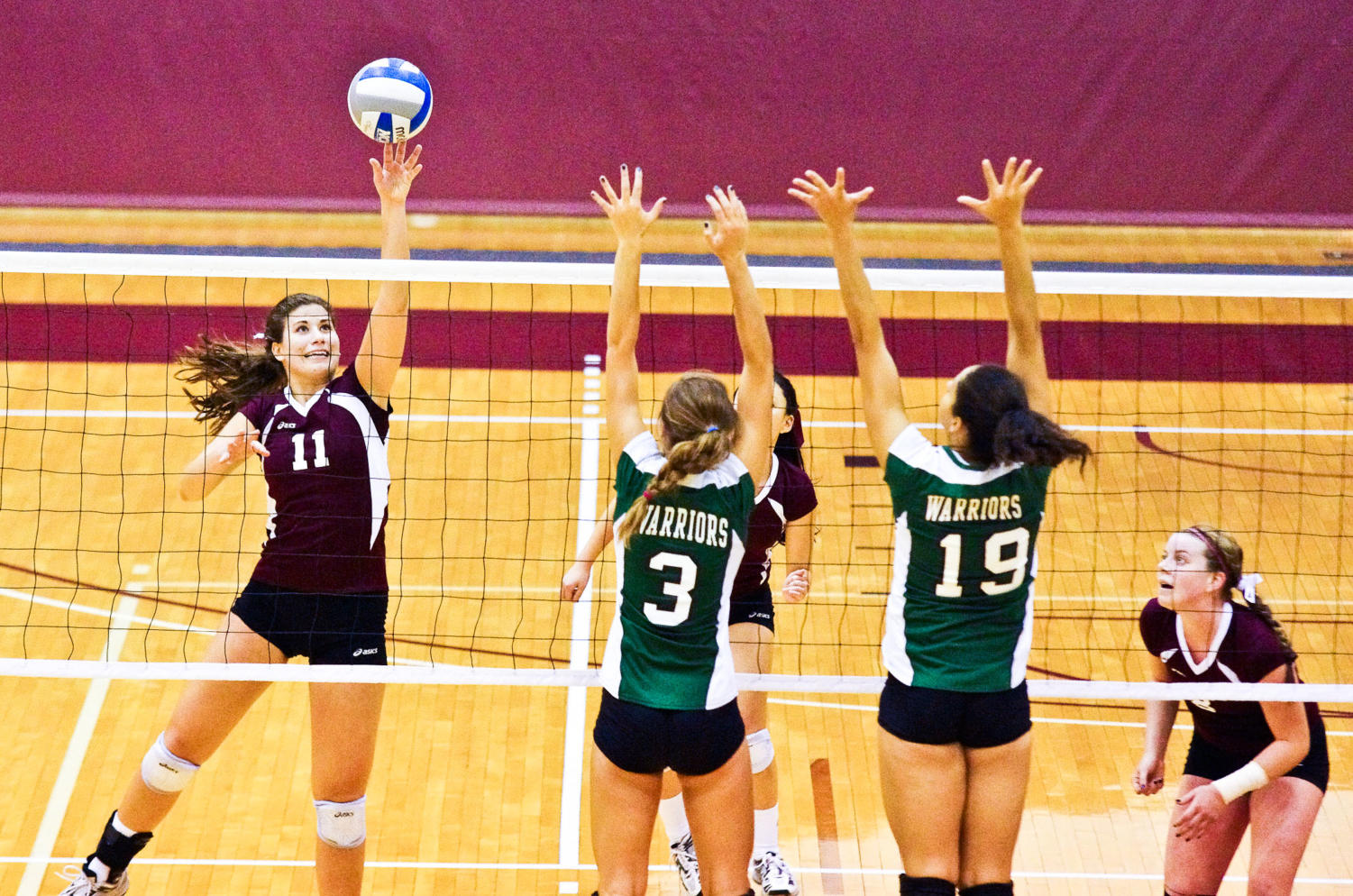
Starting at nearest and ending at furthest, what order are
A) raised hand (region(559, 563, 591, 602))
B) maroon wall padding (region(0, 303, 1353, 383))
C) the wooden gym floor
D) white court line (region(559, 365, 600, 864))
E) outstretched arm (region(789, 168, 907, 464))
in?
outstretched arm (region(789, 168, 907, 464)) < raised hand (region(559, 563, 591, 602)) < the wooden gym floor < white court line (region(559, 365, 600, 864)) < maroon wall padding (region(0, 303, 1353, 383))

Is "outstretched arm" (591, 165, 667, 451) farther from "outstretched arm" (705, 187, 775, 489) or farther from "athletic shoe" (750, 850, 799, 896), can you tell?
"athletic shoe" (750, 850, 799, 896)

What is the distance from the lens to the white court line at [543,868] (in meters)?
6.38

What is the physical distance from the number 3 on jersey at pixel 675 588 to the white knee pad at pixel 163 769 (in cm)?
198

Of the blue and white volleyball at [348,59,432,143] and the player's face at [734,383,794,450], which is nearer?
the player's face at [734,383,794,450]

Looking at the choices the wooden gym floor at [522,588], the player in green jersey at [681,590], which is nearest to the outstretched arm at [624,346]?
the player in green jersey at [681,590]

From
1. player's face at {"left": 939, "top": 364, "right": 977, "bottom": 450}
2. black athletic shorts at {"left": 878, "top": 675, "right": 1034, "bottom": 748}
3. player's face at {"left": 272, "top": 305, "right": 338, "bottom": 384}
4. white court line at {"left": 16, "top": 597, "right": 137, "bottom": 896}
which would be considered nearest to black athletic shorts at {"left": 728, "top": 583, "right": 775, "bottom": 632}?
black athletic shorts at {"left": 878, "top": 675, "right": 1034, "bottom": 748}

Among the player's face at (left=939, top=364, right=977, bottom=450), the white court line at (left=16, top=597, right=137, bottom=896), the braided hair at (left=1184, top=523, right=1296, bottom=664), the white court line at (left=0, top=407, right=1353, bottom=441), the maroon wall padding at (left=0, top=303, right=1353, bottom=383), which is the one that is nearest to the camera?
the player's face at (left=939, top=364, right=977, bottom=450)

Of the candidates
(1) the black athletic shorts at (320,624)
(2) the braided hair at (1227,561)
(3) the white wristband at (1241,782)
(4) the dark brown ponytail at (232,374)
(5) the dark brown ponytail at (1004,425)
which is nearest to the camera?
(5) the dark brown ponytail at (1004,425)

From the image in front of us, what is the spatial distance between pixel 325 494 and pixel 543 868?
233cm

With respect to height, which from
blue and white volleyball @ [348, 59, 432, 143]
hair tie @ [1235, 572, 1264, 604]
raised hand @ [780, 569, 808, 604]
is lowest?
raised hand @ [780, 569, 808, 604]

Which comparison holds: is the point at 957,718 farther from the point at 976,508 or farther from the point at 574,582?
the point at 574,582

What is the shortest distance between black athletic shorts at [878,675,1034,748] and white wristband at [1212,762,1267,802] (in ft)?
3.51

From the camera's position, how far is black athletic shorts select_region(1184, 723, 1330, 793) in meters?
4.97

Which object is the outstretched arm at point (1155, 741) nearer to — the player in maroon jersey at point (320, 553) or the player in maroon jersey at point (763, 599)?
the player in maroon jersey at point (763, 599)
